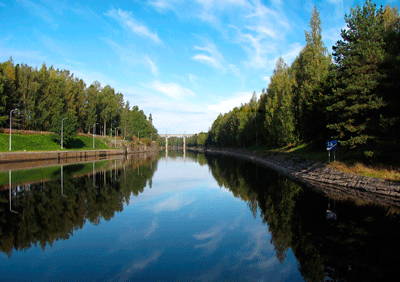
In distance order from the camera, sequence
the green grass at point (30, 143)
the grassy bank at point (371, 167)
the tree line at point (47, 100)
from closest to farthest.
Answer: the grassy bank at point (371, 167) < the green grass at point (30, 143) < the tree line at point (47, 100)

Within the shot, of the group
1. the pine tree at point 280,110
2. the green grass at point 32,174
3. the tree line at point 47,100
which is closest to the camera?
the green grass at point 32,174

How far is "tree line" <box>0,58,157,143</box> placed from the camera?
56.7 m

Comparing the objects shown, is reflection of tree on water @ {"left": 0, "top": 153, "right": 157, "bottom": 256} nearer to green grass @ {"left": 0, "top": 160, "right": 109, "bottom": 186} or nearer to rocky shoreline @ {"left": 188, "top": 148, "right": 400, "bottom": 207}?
green grass @ {"left": 0, "top": 160, "right": 109, "bottom": 186}

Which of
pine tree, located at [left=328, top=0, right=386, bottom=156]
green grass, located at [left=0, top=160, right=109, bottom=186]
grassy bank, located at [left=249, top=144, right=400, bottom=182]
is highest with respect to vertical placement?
pine tree, located at [left=328, top=0, right=386, bottom=156]

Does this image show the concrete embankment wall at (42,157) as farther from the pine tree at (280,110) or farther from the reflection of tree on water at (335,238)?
the pine tree at (280,110)

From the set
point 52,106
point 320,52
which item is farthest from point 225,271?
point 52,106

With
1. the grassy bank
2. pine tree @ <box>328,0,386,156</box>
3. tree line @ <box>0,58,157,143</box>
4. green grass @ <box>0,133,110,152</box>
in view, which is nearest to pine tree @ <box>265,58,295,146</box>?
the grassy bank

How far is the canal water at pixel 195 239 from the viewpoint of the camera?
724 cm

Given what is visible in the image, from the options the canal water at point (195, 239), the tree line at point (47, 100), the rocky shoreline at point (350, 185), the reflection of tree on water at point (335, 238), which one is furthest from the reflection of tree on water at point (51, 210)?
the tree line at point (47, 100)

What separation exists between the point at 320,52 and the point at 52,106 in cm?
6035

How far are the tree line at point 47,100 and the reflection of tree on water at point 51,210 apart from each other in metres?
43.5

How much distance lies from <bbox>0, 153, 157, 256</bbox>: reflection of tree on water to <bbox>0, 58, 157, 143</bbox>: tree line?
1711 inches

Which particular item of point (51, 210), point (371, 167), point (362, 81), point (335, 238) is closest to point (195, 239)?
point (335, 238)

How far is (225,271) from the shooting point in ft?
24.0
